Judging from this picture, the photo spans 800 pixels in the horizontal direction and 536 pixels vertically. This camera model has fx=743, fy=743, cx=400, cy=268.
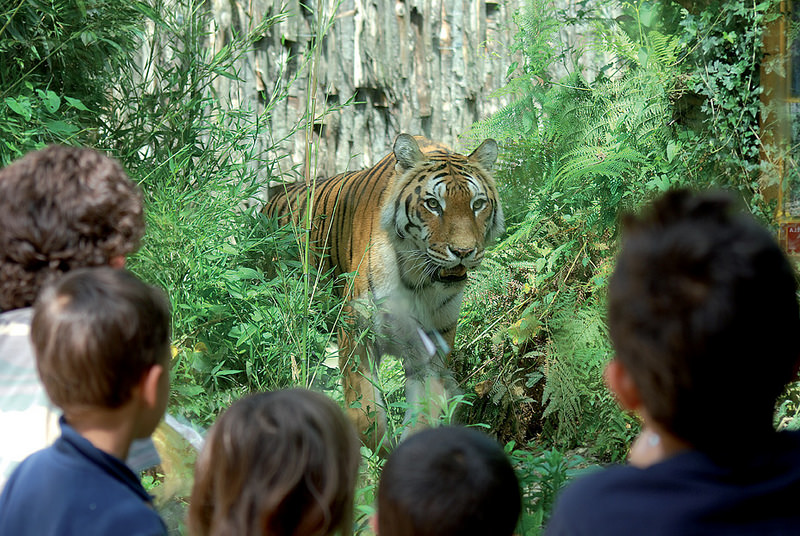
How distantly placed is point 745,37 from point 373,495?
11.2 feet

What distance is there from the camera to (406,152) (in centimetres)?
466

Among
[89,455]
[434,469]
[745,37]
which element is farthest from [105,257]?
[745,37]

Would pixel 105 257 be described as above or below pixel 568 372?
above

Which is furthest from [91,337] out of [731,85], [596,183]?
[731,85]

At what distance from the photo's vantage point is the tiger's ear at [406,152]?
4.62 meters

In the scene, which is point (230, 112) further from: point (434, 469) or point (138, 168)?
point (434, 469)

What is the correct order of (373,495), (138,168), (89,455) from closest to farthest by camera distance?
(89,455) < (373,495) < (138,168)

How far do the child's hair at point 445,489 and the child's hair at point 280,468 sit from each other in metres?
0.10

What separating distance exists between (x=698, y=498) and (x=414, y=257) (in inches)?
136

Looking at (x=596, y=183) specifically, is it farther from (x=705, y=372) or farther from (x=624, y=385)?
(x=705, y=372)

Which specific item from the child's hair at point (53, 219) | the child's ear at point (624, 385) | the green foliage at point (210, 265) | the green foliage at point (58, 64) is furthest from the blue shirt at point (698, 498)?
the green foliage at point (58, 64)

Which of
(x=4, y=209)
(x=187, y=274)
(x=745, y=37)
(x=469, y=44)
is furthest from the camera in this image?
(x=469, y=44)

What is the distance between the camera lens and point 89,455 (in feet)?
4.54

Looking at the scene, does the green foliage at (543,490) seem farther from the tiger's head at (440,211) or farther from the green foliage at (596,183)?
the tiger's head at (440,211)
